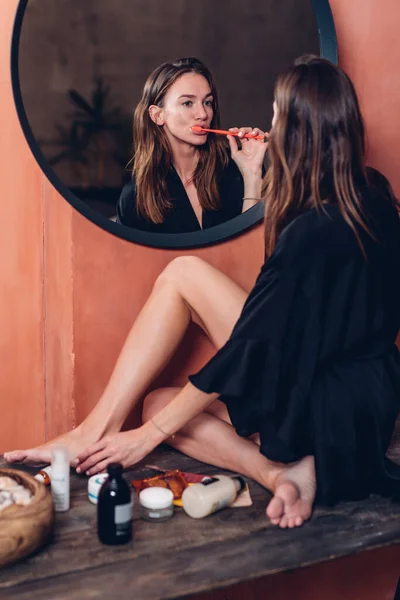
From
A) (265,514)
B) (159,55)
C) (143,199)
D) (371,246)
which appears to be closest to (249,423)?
(265,514)

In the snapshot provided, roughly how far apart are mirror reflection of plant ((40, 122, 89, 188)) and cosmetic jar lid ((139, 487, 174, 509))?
2.56ft

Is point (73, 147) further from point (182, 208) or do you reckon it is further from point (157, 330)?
point (157, 330)

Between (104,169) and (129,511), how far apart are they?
842 mm

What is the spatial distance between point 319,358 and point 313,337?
5cm

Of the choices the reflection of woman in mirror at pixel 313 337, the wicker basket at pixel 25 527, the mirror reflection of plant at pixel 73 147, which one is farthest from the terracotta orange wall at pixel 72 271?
the wicker basket at pixel 25 527

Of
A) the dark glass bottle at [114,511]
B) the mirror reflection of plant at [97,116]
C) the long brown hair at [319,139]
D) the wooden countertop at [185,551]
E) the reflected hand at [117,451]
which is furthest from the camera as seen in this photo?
the mirror reflection of plant at [97,116]

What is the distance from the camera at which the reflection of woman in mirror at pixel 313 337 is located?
1.42 metres

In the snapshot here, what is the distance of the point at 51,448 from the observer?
1619 millimetres

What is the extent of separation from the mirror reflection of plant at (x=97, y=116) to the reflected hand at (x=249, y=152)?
0.30 m

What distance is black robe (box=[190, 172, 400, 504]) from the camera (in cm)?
141

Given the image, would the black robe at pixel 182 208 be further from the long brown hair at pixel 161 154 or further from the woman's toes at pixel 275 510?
the woman's toes at pixel 275 510

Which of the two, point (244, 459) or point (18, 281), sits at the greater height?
point (18, 281)

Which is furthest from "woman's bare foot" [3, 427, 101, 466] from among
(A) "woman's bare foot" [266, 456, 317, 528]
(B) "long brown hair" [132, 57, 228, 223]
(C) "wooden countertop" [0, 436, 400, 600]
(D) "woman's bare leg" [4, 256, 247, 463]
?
(B) "long brown hair" [132, 57, 228, 223]

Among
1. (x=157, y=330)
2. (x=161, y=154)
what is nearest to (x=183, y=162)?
(x=161, y=154)
